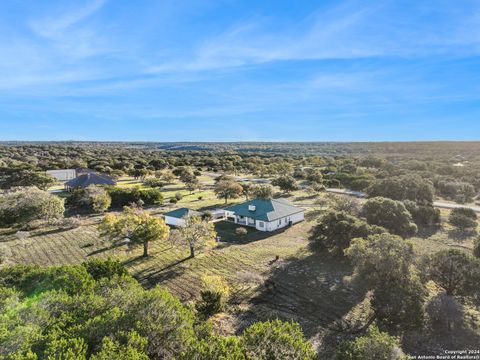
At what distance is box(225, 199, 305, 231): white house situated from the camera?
140ft

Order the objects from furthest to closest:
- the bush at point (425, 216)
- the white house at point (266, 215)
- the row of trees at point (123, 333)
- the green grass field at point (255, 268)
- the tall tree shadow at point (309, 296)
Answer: the bush at point (425, 216)
the white house at point (266, 215)
the green grass field at point (255, 268)
the tall tree shadow at point (309, 296)
the row of trees at point (123, 333)

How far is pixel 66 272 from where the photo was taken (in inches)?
798

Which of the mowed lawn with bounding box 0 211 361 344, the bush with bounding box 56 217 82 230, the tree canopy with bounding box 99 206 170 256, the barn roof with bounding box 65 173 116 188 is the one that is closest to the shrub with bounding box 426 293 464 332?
the mowed lawn with bounding box 0 211 361 344

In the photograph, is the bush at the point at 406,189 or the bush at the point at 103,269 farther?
the bush at the point at 406,189

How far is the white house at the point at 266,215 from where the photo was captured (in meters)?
42.8

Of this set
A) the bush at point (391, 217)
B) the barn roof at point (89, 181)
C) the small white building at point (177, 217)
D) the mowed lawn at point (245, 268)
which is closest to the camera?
the mowed lawn at point (245, 268)

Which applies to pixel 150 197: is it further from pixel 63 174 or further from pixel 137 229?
pixel 63 174

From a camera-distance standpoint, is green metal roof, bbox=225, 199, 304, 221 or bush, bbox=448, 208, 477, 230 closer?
bush, bbox=448, 208, 477, 230

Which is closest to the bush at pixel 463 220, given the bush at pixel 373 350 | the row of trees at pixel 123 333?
the bush at pixel 373 350

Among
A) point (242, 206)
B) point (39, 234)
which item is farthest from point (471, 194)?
point (39, 234)

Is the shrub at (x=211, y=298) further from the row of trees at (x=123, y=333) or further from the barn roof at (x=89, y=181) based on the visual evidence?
the barn roof at (x=89, y=181)

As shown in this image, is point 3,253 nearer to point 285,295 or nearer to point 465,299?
point 285,295

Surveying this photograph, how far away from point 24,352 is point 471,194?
72.5m

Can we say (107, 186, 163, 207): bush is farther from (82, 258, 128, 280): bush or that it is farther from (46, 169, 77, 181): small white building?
(46, 169, 77, 181): small white building
